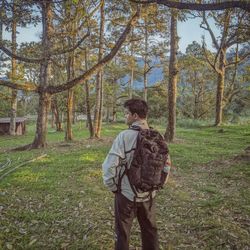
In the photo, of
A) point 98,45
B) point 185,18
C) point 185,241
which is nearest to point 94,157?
point 185,18

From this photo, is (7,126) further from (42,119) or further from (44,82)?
(44,82)

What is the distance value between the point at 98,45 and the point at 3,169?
37.4 feet

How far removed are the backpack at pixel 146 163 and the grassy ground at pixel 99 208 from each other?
1.75 meters

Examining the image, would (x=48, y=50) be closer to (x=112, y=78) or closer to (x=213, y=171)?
(x=213, y=171)

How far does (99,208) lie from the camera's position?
6406 mm

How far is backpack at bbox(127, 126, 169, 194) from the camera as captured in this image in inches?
138

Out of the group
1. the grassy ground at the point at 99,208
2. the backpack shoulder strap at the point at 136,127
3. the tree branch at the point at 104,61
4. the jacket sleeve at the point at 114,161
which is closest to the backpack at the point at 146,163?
the backpack shoulder strap at the point at 136,127

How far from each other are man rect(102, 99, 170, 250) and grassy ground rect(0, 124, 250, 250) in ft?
4.26

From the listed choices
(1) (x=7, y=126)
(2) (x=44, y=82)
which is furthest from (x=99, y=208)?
(1) (x=7, y=126)

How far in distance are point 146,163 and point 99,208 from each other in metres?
3.23

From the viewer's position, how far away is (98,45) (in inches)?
760

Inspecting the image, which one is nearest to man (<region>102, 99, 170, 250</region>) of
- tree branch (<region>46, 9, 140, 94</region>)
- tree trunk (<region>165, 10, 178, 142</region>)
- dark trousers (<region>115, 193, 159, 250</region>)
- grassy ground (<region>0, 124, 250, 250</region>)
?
dark trousers (<region>115, 193, 159, 250</region>)

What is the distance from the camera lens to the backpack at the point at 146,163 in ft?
11.5

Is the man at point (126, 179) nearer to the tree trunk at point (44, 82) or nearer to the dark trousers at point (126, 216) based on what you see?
the dark trousers at point (126, 216)
